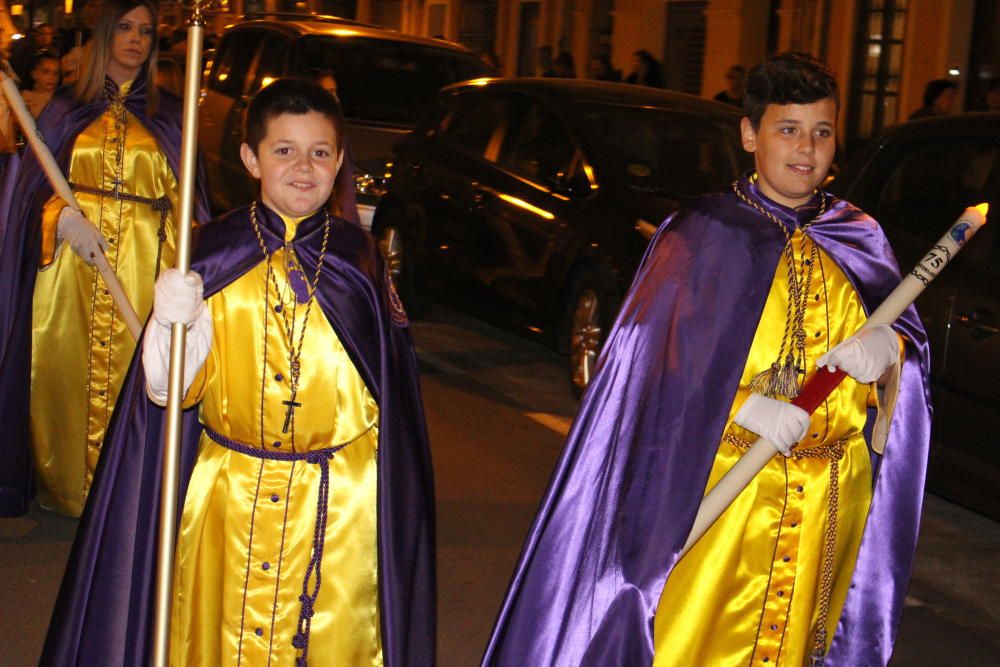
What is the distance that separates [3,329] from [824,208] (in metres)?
3.75

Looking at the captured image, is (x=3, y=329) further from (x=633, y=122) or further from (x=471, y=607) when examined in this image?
(x=633, y=122)

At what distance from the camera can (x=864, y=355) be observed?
375 cm

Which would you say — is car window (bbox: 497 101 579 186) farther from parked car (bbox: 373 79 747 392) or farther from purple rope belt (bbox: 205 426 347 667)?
purple rope belt (bbox: 205 426 347 667)

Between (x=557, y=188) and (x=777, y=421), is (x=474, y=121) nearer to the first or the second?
(x=557, y=188)

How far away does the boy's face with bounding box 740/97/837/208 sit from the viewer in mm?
3861

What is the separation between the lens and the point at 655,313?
12.9 ft

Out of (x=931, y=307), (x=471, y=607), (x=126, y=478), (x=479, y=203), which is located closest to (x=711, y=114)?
(x=479, y=203)

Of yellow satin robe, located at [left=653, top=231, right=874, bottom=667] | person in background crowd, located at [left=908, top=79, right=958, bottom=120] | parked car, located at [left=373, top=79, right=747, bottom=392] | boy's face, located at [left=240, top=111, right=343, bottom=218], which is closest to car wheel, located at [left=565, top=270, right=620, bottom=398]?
parked car, located at [left=373, top=79, right=747, bottom=392]

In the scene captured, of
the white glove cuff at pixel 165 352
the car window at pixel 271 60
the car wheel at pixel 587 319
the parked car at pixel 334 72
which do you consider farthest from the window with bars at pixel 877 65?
the white glove cuff at pixel 165 352

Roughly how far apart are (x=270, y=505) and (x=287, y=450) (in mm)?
133

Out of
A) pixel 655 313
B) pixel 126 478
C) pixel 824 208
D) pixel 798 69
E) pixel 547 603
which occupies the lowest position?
pixel 547 603

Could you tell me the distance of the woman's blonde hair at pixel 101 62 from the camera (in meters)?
6.17

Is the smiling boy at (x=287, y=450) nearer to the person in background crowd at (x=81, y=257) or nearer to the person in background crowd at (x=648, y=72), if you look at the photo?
the person in background crowd at (x=81, y=257)

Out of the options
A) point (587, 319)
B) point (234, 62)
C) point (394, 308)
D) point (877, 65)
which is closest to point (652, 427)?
point (394, 308)
